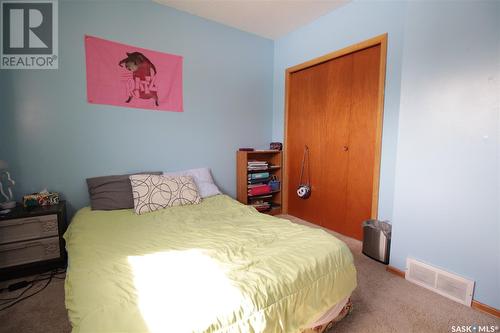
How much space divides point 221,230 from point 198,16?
261 cm

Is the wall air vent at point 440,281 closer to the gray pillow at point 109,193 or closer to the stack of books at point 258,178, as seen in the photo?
the stack of books at point 258,178

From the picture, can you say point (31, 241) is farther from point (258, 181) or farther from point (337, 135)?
point (337, 135)

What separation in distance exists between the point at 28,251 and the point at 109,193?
0.70 meters

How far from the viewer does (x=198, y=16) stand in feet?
9.32

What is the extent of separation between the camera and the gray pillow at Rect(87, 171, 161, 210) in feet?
7.15

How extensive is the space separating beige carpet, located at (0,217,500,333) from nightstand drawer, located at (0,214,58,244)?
372 mm

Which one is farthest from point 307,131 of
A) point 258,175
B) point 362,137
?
point 258,175

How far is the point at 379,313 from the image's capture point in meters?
1.52

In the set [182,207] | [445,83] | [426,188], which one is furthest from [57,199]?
[445,83]

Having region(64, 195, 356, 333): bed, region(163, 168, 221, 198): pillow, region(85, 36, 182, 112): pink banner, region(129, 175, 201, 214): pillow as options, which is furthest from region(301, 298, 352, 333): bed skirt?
region(85, 36, 182, 112): pink banner

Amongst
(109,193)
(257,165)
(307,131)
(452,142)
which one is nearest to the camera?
(452,142)

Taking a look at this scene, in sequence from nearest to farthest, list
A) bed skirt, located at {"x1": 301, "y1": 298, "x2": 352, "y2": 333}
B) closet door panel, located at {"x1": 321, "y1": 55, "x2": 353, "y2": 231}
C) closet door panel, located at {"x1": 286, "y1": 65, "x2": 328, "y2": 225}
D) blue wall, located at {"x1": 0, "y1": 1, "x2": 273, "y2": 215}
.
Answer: bed skirt, located at {"x1": 301, "y1": 298, "x2": 352, "y2": 333}, blue wall, located at {"x1": 0, "y1": 1, "x2": 273, "y2": 215}, closet door panel, located at {"x1": 321, "y1": 55, "x2": 353, "y2": 231}, closet door panel, located at {"x1": 286, "y1": 65, "x2": 328, "y2": 225}

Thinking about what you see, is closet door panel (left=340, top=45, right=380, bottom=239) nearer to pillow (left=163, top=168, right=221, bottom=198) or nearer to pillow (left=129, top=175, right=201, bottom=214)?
pillow (left=163, top=168, right=221, bottom=198)

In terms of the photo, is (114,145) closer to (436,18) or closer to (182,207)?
(182,207)
